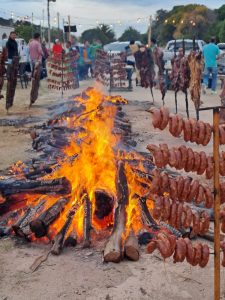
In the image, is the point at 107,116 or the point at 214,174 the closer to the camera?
the point at 214,174

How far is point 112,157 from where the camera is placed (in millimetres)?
6520

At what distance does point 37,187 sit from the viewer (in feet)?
20.3

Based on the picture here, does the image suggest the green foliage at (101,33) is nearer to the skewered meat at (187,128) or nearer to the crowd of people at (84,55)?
A: the crowd of people at (84,55)

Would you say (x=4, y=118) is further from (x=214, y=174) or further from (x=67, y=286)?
(x=214, y=174)

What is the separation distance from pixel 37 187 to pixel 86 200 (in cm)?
85

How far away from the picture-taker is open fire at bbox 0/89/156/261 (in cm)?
534

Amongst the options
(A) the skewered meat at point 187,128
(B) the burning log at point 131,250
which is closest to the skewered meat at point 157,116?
(A) the skewered meat at point 187,128

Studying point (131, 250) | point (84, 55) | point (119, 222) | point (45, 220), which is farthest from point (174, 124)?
point (84, 55)

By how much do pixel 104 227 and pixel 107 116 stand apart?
466 centimetres

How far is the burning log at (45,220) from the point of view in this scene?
209 inches

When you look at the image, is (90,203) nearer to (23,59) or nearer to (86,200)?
(86,200)

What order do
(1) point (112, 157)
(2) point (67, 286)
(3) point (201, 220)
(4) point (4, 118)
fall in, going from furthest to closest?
(4) point (4, 118) < (1) point (112, 157) < (2) point (67, 286) < (3) point (201, 220)

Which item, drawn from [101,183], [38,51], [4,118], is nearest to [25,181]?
[101,183]

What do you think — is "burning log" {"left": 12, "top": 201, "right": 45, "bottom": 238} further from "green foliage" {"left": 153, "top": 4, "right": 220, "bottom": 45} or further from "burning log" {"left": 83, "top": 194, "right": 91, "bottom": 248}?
"green foliage" {"left": 153, "top": 4, "right": 220, "bottom": 45}
